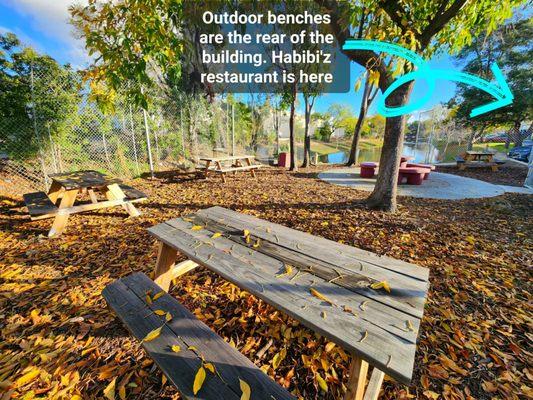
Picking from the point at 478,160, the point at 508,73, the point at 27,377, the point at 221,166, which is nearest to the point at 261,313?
the point at 27,377

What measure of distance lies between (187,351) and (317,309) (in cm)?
66

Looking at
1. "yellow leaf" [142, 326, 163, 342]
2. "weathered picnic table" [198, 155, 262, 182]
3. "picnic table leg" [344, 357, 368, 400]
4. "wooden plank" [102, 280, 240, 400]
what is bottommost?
"picnic table leg" [344, 357, 368, 400]

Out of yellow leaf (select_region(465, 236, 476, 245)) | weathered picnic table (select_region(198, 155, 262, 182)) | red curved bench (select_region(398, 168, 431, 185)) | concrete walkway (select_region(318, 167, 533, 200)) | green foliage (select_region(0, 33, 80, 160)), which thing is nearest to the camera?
yellow leaf (select_region(465, 236, 476, 245))

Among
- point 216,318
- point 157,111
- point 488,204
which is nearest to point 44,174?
point 157,111

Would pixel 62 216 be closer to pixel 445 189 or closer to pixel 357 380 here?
pixel 357 380

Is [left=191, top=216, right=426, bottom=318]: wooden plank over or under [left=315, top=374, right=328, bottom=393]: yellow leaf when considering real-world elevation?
over

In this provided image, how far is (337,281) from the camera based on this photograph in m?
1.23

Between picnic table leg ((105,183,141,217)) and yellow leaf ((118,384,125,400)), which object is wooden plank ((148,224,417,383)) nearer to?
yellow leaf ((118,384,125,400))

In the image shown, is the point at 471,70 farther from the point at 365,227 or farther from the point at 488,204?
the point at 365,227

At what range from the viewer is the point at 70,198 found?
327 cm

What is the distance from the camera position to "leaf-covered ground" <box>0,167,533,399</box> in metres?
1.42

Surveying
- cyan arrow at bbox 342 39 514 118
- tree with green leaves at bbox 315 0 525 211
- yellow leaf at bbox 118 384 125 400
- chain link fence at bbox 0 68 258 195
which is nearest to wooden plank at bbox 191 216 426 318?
yellow leaf at bbox 118 384 125 400

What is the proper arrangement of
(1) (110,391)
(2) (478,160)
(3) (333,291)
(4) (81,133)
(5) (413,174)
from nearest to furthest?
(3) (333,291) < (1) (110,391) < (4) (81,133) < (5) (413,174) < (2) (478,160)

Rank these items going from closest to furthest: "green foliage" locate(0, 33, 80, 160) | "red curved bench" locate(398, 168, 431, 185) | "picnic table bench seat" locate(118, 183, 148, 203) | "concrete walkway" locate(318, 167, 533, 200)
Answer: "picnic table bench seat" locate(118, 183, 148, 203)
"green foliage" locate(0, 33, 80, 160)
"concrete walkway" locate(318, 167, 533, 200)
"red curved bench" locate(398, 168, 431, 185)
